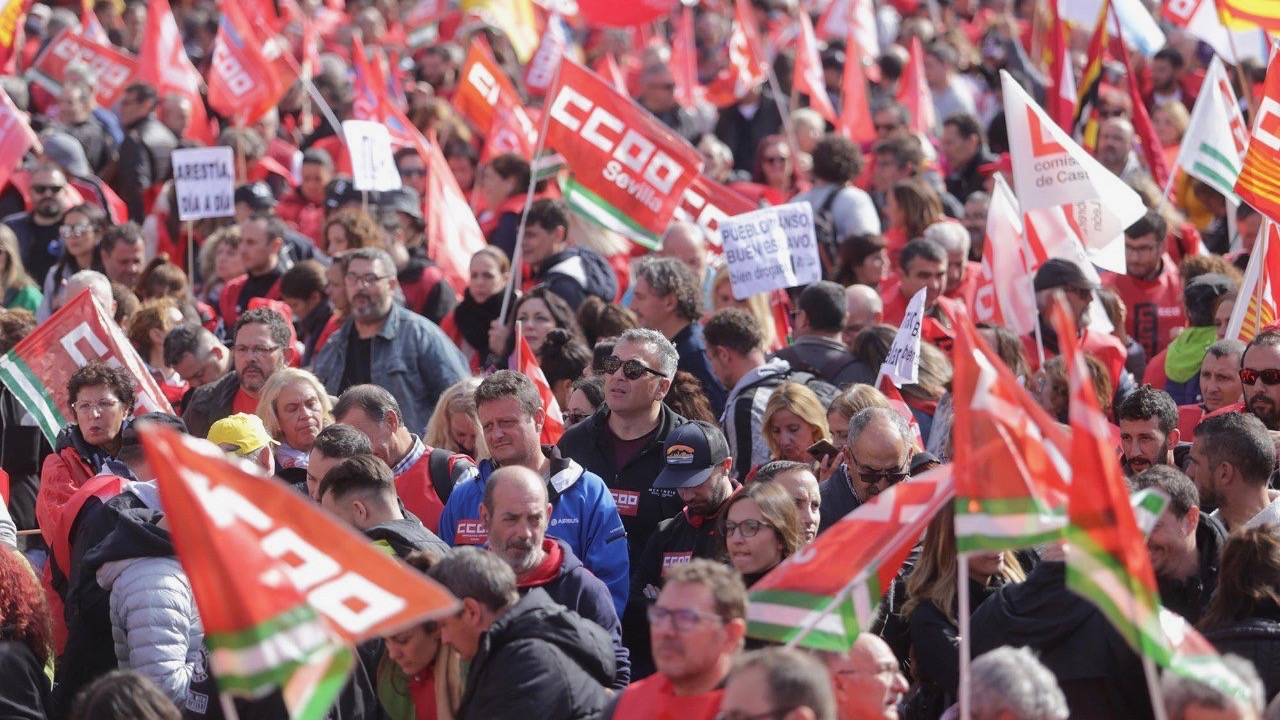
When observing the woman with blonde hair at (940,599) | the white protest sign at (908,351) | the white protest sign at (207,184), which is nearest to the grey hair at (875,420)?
the woman with blonde hair at (940,599)

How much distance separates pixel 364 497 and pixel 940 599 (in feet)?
6.48

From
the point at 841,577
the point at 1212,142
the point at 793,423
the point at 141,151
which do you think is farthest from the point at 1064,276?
the point at 141,151

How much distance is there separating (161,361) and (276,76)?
5.74 metres

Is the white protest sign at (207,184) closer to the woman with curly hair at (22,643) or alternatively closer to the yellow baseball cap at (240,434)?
the yellow baseball cap at (240,434)

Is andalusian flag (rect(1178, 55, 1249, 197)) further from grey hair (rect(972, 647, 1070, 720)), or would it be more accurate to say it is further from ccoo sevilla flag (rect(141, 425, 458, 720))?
ccoo sevilla flag (rect(141, 425, 458, 720))

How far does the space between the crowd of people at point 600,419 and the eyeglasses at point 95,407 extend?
13mm

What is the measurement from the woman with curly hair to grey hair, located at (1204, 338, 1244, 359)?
5.03 metres

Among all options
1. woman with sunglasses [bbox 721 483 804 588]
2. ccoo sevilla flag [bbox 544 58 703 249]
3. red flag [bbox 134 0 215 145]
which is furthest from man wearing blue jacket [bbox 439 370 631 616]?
red flag [bbox 134 0 215 145]

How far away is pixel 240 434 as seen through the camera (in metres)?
7.37

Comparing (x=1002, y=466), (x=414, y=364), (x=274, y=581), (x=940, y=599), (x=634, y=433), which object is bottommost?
(x=414, y=364)

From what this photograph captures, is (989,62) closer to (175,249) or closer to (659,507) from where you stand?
(175,249)

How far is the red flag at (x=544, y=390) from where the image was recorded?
883 centimetres

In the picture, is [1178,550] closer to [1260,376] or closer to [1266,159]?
[1260,376]

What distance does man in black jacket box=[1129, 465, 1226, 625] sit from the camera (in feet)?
20.7
